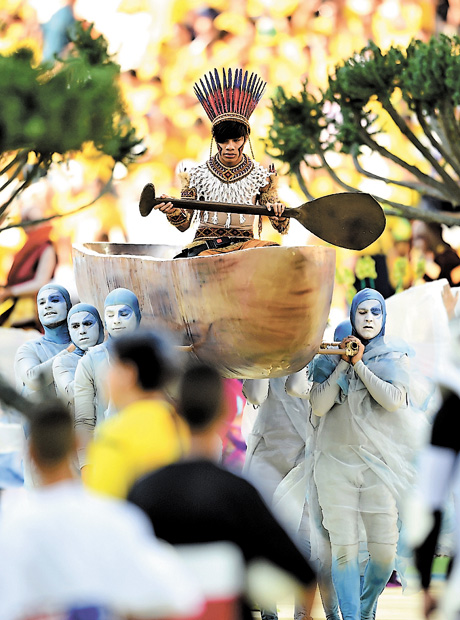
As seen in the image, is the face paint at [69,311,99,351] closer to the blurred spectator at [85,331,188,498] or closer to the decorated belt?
the decorated belt

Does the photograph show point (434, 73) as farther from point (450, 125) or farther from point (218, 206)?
point (218, 206)

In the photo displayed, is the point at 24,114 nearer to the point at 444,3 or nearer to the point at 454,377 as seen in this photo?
the point at 454,377

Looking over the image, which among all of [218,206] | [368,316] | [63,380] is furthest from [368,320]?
[63,380]

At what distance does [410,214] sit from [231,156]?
2957 millimetres

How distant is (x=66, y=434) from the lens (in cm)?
197

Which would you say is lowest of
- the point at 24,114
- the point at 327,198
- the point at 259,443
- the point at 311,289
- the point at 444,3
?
the point at 259,443

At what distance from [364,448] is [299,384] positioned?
0.34m

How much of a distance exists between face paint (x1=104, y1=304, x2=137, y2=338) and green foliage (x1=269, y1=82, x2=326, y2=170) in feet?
10.1

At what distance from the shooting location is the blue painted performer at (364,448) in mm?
3957

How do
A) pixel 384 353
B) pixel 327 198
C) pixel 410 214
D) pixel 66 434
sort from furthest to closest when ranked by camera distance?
pixel 410 214 < pixel 384 353 < pixel 327 198 < pixel 66 434

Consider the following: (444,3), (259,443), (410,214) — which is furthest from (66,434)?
(444,3)

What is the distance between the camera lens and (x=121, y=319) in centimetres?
374

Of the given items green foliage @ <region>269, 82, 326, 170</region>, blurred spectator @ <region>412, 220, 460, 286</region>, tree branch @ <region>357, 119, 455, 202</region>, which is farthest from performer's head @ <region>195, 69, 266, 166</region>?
blurred spectator @ <region>412, 220, 460, 286</region>

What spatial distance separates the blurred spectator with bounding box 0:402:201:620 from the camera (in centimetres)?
172
